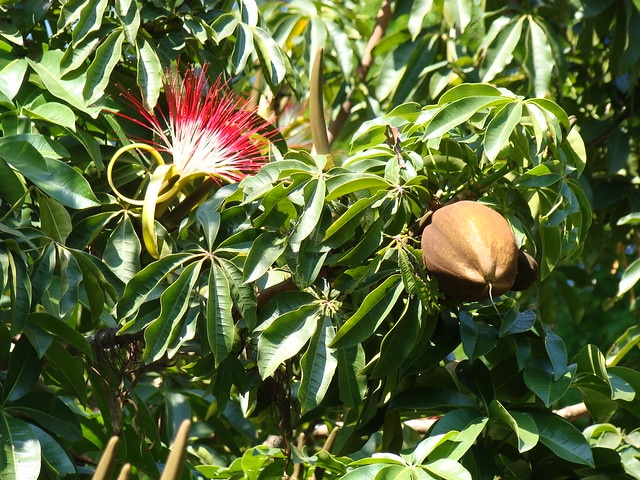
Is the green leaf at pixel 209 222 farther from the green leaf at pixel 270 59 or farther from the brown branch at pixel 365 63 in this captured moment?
the brown branch at pixel 365 63

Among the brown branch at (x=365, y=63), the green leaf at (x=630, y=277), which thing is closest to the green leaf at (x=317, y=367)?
the green leaf at (x=630, y=277)

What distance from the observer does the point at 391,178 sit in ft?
4.64

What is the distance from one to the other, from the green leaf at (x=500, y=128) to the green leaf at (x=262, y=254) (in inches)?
12.7

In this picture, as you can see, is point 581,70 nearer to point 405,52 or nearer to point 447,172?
point 405,52

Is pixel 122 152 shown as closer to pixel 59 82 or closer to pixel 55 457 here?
pixel 59 82

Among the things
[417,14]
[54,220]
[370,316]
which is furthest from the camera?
[417,14]

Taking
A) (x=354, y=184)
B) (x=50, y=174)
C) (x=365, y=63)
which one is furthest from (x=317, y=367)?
(x=365, y=63)

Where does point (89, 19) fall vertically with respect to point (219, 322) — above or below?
above

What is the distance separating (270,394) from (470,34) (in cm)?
212

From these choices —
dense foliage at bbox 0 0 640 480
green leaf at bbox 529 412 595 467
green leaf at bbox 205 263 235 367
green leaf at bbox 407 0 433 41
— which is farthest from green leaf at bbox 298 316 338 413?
green leaf at bbox 407 0 433 41

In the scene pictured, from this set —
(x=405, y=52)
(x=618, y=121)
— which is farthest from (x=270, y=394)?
(x=618, y=121)

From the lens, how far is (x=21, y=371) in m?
1.46

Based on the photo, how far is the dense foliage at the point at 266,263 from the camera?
1.41 m

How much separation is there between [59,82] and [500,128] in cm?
76
